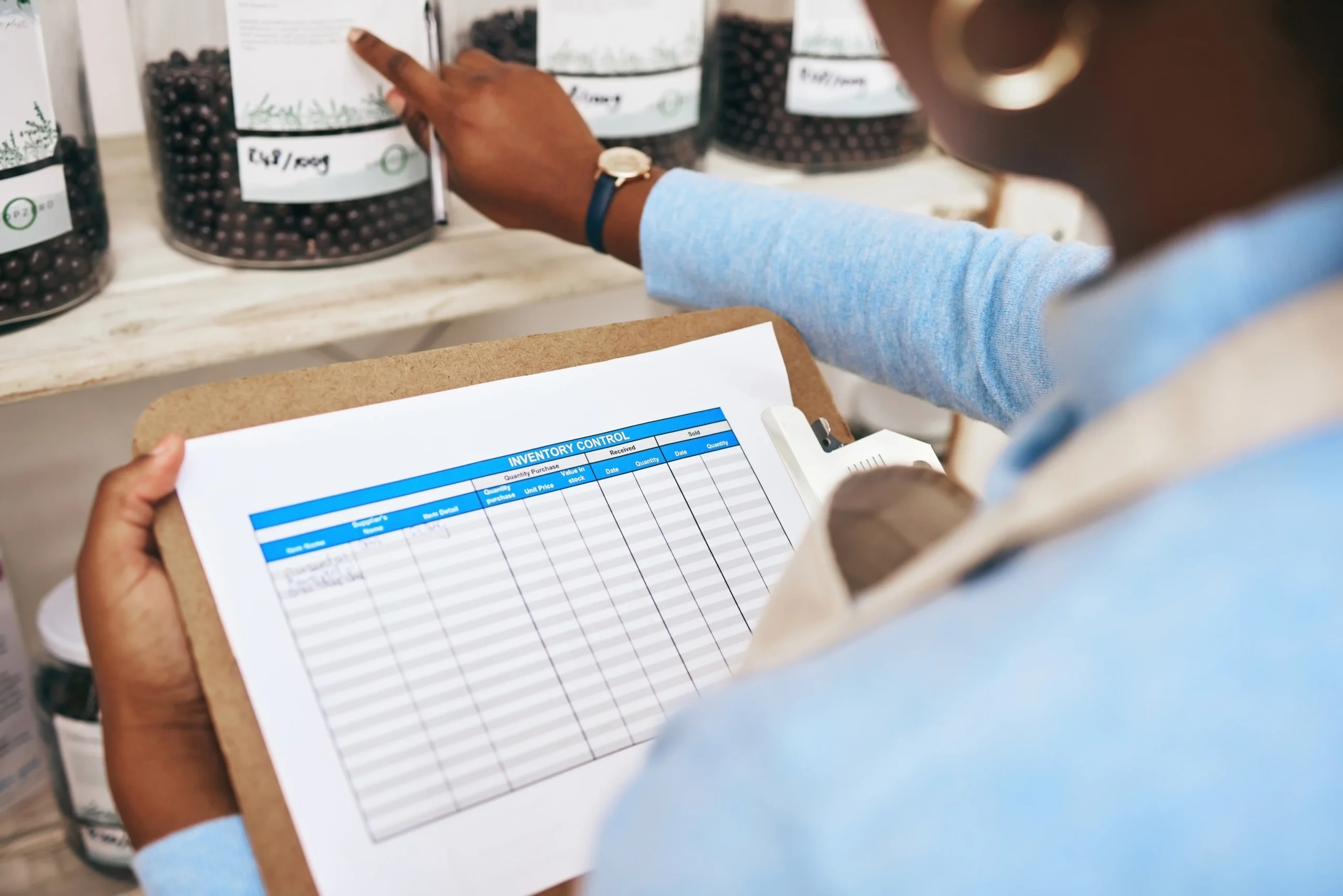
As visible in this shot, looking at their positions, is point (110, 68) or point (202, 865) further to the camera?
point (110, 68)

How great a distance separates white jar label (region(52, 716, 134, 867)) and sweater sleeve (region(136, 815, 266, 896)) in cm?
21

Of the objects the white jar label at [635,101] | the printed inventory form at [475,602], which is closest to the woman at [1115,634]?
the printed inventory form at [475,602]

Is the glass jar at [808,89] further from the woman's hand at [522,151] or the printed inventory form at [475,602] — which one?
the printed inventory form at [475,602]

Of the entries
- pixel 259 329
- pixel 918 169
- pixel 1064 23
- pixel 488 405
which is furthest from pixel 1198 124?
pixel 918 169

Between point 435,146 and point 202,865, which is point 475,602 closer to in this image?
point 202,865

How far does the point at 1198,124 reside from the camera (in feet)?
0.61

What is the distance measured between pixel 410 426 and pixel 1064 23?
10.8 inches

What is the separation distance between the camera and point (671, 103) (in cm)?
58

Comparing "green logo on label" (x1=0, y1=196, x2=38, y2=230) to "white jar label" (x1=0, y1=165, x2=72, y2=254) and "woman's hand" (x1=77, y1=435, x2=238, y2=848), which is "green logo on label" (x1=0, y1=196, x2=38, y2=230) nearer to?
"white jar label" (x1=0, y1=165, x2=72, y2=254)

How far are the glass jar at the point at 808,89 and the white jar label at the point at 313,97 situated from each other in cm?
22

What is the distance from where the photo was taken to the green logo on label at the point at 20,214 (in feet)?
1.35

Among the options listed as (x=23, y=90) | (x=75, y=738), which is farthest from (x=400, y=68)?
(x=75, y=738)

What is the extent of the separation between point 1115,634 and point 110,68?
0.62 meters

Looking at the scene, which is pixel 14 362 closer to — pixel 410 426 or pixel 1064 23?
pixel 410 426
